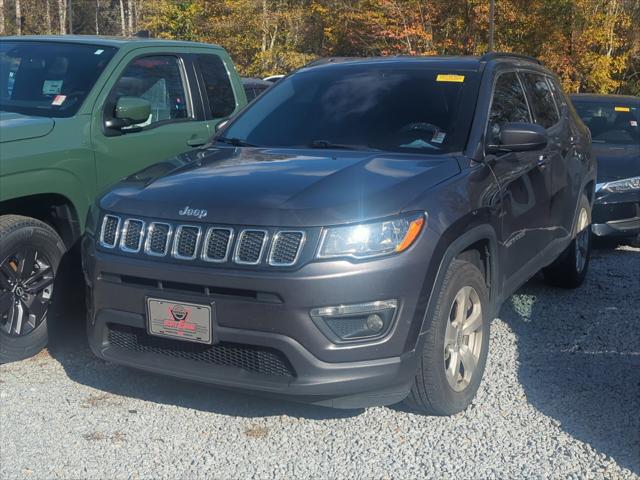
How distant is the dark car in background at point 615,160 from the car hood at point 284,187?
4.32 metres

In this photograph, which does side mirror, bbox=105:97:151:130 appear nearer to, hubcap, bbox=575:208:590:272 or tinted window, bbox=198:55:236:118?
tinted window, bbox=198:55:236:118

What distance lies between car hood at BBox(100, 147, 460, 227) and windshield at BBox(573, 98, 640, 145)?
5586mm

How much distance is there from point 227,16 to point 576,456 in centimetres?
3511

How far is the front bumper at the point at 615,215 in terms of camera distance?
8.10 m

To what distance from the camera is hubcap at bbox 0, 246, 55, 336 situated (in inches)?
188

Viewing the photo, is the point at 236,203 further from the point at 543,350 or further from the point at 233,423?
the point at 543,350

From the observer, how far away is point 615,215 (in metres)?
8.11

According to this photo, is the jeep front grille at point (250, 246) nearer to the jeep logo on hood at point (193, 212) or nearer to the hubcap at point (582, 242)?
the jeep logo on hood at point (193, 212)

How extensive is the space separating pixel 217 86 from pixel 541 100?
253 centimetres

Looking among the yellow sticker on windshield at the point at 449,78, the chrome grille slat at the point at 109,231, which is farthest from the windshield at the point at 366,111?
the chrome grille slat at the point at 109,231

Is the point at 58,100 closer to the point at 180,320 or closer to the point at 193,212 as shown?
the point at 193,212

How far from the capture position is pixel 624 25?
29.1 metres

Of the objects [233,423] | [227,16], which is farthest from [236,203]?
[227,16]

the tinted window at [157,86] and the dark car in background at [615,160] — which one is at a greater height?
the tinted window at [157,86]
